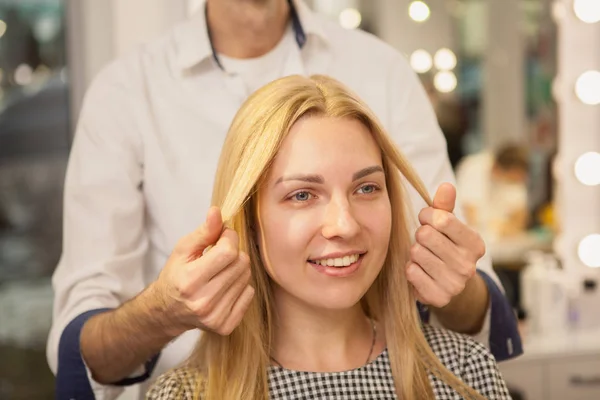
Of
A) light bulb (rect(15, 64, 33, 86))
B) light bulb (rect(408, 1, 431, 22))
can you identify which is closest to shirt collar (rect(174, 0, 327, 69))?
light bulb (rect(15, 64, 33, 86))

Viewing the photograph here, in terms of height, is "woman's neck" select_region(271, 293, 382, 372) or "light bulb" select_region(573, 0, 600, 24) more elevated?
"light bulb" select_region(573, 0, 600, 24)

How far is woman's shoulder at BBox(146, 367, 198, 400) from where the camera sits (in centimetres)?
138

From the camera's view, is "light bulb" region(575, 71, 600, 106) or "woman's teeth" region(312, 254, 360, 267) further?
"light bulb" region(575, 71, 600, 106)

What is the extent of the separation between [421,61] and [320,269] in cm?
300

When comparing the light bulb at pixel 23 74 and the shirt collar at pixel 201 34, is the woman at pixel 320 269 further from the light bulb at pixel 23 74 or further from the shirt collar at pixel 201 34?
the light bulb at pixel 23 74

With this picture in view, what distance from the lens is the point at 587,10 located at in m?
2.98

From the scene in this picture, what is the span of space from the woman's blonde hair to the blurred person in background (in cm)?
261

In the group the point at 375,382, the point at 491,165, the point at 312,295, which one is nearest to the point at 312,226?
the point at 312,295

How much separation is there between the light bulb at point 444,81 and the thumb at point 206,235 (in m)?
3.30

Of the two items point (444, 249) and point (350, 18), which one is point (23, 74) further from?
point (444, 249)

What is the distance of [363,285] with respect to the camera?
4.50ft

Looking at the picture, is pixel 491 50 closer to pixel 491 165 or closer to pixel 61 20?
pixel 491 165

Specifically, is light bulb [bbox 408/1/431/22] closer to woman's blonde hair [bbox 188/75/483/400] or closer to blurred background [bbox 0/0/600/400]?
blurred background [bbox 0/0/600/400]

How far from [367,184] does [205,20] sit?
0.62 metres
